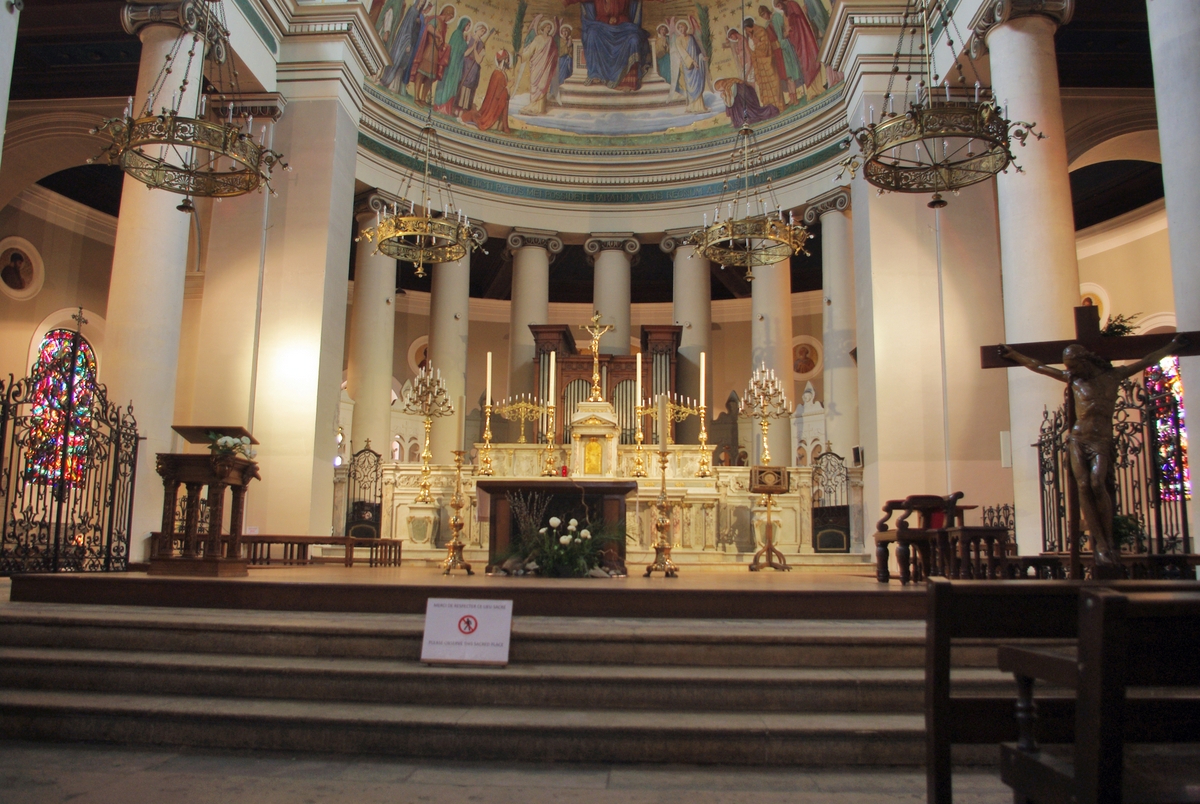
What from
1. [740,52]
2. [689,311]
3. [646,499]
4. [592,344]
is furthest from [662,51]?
[646,499]

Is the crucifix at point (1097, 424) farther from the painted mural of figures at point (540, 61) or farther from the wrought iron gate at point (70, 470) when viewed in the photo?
the painted mural of figures at point (540, 61)

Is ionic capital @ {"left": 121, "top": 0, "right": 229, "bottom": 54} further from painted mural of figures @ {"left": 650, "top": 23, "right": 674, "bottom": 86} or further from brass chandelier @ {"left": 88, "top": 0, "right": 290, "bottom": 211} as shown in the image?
painted mural of figures @ {"left": 650, "top": 23, "right": 674, "bottom": 86}

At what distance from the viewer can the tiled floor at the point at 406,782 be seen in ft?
12.4

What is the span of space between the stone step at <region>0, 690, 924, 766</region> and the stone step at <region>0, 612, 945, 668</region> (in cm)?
55

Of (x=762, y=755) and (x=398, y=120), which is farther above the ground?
(x=398, y=120)

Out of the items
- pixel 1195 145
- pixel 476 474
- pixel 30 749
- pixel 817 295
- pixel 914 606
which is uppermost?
pixel 817 295

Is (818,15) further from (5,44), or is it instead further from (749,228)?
(5,44)

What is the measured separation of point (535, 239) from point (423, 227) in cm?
822

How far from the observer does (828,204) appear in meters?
17.8

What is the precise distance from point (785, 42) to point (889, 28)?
15.2 ft

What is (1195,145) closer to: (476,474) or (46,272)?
(476,474)

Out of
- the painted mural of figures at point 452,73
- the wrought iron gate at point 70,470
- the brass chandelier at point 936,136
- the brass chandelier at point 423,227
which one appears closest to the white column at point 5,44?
the wrought iron gate at point 70,470

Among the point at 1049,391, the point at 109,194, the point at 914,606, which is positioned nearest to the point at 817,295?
the point at 1049,391

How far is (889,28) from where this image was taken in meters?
14.4
